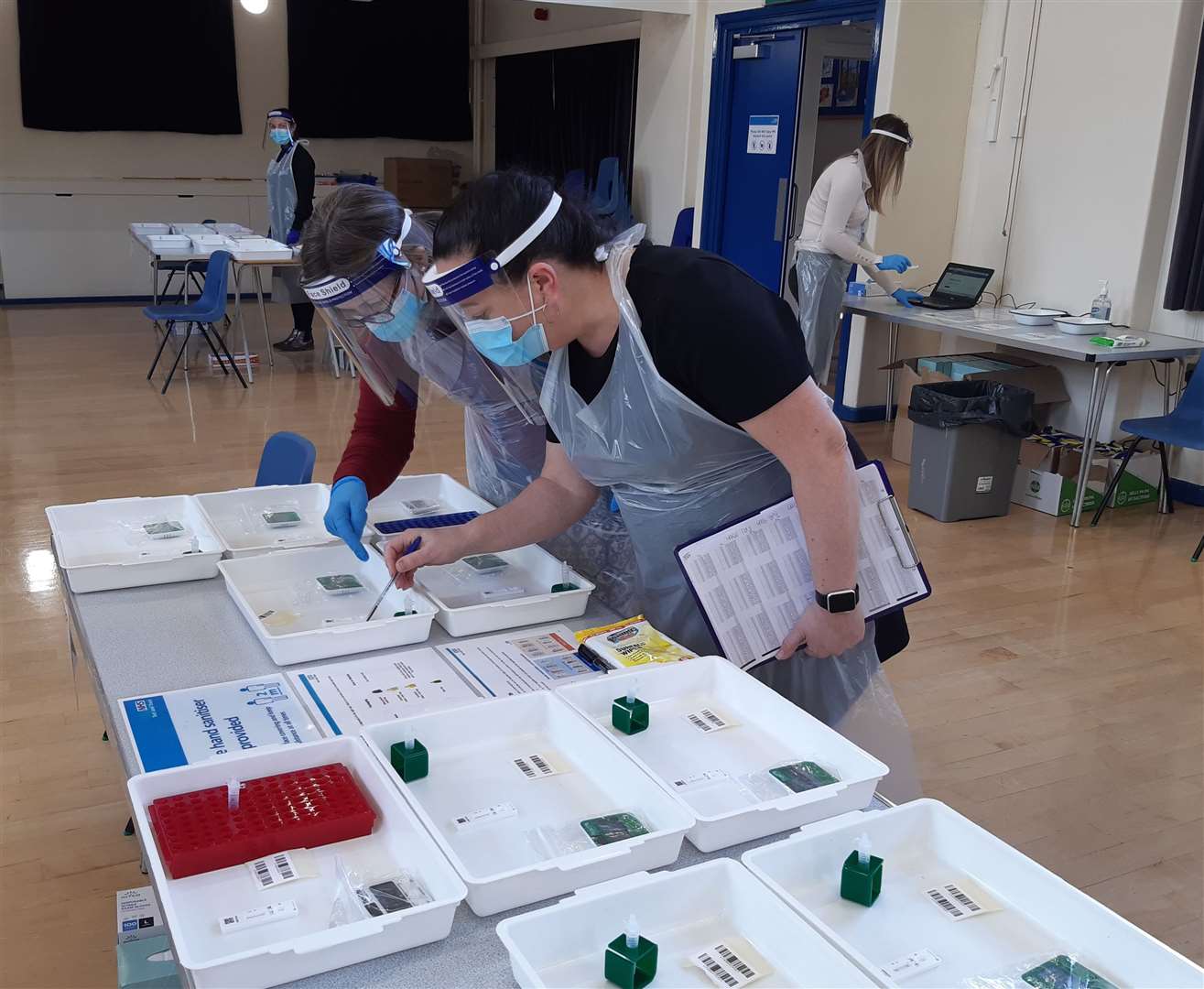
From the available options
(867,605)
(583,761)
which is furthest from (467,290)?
(867,605)

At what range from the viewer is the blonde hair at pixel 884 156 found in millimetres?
5016

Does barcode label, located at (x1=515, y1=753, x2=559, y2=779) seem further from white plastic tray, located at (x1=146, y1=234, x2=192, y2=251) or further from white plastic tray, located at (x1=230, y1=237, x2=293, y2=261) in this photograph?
white plastic tray, located at (x1=146, y1=234, x2=192, y2=251)

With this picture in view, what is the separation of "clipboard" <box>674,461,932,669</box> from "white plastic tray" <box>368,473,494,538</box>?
70cm

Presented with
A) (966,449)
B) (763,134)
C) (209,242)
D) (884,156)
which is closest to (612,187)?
(763,134)

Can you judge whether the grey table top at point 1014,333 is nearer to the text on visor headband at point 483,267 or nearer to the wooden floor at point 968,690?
the wooden floor at point 968,690

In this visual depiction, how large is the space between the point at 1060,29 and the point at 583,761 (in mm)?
4911

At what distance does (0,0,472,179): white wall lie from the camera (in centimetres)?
A: 864

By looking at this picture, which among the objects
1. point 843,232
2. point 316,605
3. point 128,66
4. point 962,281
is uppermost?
point 128,66

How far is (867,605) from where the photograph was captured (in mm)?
1661

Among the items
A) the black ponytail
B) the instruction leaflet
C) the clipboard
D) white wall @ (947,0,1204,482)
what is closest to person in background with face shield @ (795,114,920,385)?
white wall @ (947,0,1204,482)

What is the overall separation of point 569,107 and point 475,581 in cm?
806

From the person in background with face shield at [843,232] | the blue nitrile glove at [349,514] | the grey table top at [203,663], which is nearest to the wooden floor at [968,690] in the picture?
the blue nitrile glove at [349,514]

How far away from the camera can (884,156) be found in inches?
199

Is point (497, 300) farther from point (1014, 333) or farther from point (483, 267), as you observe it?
point (1014, 333)
